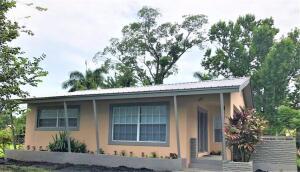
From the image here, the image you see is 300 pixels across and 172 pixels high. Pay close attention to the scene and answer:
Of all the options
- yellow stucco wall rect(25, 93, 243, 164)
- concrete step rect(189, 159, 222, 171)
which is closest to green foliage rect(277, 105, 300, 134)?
yellow stucco wall rect(25, 93, 243, 164)

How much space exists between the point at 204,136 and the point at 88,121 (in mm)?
5422

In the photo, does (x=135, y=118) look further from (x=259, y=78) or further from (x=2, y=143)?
(x=259, y=78)

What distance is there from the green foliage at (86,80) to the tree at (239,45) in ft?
35.9

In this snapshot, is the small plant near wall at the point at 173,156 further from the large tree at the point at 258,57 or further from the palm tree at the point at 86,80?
the palm tree at the point at 86,80

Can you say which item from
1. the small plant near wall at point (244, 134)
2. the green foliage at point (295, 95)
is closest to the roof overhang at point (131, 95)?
the small plant near wall at point (244, 134)

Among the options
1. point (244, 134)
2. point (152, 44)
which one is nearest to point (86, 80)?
point (152, 44)

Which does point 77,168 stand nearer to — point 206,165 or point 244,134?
point 206,165

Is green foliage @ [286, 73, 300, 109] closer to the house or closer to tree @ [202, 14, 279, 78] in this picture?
tree @ [202, 14, 279, 78]

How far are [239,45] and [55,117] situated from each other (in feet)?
69.8

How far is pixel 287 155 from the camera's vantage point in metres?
11.9

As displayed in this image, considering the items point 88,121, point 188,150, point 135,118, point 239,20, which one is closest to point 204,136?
point 188,150

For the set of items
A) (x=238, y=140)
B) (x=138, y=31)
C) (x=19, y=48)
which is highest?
(x=138, y=31)

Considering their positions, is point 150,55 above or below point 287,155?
above

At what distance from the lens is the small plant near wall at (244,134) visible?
11.4 m
